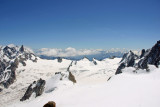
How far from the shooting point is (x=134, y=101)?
23.2m

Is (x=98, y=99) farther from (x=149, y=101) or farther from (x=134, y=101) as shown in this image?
(x=149, y=101)

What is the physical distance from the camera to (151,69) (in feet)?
158

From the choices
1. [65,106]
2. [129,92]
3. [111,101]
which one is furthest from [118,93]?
[65,106]

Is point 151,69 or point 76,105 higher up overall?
point 151,69

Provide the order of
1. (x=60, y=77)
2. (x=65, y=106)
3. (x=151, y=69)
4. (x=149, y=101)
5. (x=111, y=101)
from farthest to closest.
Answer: (x=60, y=77) → (x=151, y=69) → (x=65, y=106) → (x=111, y=101) → (x=149, y=101)

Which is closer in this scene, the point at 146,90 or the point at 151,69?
the point at 146,90

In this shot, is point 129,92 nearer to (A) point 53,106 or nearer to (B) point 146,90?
(B) point 146,90

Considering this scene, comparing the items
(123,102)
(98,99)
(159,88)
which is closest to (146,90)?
(159,88)

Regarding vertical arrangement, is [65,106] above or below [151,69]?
below

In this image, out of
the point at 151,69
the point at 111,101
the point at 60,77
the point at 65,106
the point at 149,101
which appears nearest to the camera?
the point at 149,101

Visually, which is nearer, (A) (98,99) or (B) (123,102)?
(B) (123,102)

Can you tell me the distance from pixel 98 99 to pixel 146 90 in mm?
9254

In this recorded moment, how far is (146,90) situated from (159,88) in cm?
243

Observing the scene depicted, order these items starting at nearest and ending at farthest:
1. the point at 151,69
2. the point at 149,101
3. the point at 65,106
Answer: the point at 149,101 → the point at 65,106 → the point at 151,69
